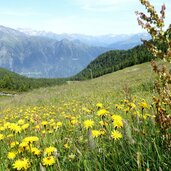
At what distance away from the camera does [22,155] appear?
397 centimetres

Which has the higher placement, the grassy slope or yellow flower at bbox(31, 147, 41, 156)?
the grassy slope

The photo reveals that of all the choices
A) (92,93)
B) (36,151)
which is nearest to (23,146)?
(36,151)

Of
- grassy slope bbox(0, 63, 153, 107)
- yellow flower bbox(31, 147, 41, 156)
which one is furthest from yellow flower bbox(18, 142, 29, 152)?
grassy slope bbox(0, 63, 153, 107)

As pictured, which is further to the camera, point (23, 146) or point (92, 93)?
point (92, 93)

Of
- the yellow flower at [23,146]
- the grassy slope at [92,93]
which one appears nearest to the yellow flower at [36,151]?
the yellow flower at [23,146]

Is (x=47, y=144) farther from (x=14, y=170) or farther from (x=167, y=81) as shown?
(x=167, y=81)

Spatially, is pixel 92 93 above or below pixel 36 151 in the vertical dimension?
above

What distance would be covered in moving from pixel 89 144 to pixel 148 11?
1.38 meters

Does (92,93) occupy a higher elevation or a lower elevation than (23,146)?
higher

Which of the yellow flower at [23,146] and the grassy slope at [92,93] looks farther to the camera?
the grassy slope at [92,93]

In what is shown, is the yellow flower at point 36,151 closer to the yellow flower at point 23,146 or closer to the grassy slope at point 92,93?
the yellow flower at point 23,146

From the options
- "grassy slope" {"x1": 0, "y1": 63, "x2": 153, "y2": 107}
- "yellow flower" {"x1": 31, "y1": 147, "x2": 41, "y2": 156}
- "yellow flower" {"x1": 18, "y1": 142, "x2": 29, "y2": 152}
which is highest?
"grassy slope" {"x1": 0, "y1": 63, "x2": 153, "y2": 107}

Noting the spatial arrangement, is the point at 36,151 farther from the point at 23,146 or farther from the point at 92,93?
the point at 92,93

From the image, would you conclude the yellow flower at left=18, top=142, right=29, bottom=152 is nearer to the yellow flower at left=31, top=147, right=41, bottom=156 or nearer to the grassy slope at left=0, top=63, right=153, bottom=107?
the yellow flower at left=31, top=147, right=41, bottom=156
